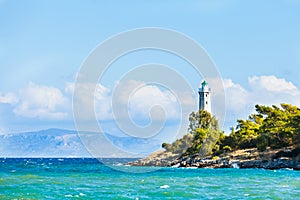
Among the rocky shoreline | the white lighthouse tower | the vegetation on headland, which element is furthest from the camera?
the white lighthouse tower

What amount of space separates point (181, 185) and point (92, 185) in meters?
8.12

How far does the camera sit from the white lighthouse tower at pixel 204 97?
356ft

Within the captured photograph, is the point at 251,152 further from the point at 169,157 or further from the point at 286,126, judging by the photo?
the point at 169,157

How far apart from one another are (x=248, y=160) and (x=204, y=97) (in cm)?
2846

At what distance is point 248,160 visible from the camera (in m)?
82.8

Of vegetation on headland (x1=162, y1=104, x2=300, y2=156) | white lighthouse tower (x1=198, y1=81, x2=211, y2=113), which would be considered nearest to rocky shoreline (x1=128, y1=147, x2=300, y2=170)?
vegetation on headland (x1=162, y1=104, x2=300, y2=156)

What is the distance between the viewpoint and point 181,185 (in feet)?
164

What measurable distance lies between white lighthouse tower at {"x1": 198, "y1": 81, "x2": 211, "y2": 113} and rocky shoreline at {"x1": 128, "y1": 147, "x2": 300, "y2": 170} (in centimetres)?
1526

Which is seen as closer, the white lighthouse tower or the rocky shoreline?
the rocky shoreline

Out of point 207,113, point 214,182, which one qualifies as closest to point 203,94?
point 207,113

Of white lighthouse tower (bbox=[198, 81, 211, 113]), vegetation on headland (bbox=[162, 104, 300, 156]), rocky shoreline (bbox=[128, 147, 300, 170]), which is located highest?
white lighthouse tower (bbox=[198, 81, 211, 113])

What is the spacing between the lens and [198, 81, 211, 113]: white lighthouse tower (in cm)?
10856

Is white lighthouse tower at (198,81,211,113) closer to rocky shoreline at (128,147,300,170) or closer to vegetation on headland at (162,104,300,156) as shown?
vegetation on headland at (162,104,300,156)

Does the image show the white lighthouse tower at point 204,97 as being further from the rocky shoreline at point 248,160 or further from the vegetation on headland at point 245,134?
the rocky shoreline at point 248,160
